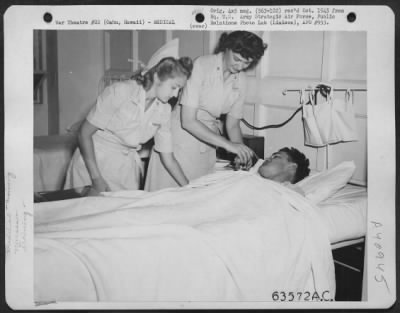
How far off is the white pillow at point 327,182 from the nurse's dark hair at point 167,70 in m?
0.34

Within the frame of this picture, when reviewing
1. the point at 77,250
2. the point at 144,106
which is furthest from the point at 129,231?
the point at 144,106

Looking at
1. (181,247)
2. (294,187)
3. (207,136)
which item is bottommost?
(181,247)

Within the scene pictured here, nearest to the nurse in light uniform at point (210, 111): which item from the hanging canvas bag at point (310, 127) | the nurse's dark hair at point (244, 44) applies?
the nurse's dark hair at point (244, 44)

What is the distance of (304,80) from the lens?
98 centimetres

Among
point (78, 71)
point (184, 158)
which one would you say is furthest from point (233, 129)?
point (78, 71)

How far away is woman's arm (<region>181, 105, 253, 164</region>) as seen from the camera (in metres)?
0.99

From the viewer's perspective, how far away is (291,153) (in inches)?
38.6

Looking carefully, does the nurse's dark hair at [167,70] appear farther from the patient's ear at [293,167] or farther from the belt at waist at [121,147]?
the patient's ear at [293,167]

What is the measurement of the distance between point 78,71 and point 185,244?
413 mm

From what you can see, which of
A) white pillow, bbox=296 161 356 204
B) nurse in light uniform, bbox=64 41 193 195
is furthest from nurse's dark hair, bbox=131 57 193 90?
white pillow, bbox=296 161 356 204

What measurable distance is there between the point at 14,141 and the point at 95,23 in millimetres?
291

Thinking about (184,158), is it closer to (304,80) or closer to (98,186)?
(98,186)

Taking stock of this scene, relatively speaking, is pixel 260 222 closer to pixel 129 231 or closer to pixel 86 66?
pixel 129 231

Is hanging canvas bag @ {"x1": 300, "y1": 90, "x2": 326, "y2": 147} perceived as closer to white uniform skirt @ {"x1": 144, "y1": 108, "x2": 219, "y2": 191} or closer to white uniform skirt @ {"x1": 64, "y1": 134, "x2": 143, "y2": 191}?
white uniform skirt @ {"x1": 144, "y1": 108, "x2": 219, "y2": 191}
